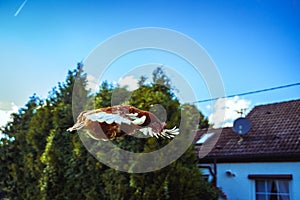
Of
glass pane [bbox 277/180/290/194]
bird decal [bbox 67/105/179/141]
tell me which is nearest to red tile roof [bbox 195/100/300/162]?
glass pane [bbox 277/180/290/194]

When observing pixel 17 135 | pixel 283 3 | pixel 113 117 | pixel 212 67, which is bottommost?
pixel 113 117

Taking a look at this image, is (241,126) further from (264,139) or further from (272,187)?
(272,187)

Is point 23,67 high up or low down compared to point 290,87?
down

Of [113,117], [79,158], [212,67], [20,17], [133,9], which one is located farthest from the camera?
[79,158]

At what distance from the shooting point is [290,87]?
4.94 metres

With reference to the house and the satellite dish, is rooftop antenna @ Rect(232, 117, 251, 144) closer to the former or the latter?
the satellite dish

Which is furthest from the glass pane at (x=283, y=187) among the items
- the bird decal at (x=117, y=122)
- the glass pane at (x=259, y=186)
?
the bird decal at (x=117, y=122)

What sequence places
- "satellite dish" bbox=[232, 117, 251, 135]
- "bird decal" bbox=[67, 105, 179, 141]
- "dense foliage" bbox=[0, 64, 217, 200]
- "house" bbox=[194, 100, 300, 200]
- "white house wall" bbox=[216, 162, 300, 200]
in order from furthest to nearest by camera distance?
"satellite dish" bbox=[232, 117, 251, 135]
"house" bbox=[194, 100, 300, 200]
"white house wall" bbox=[216, 162, 300, 200]
"dense foliage" bbox=[0, 64, 217, 200]
"bird decal" bbox=[67, 105, 179, 141]

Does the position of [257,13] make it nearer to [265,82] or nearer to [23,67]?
[265,82]

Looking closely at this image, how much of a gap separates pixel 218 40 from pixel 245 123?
2948 mm

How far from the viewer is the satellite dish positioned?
599cm

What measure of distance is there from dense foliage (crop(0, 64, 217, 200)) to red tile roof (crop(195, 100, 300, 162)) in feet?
5.39

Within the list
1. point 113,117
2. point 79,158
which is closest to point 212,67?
point 113,117

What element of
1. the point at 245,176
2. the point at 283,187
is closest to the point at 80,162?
the point at 245,176
